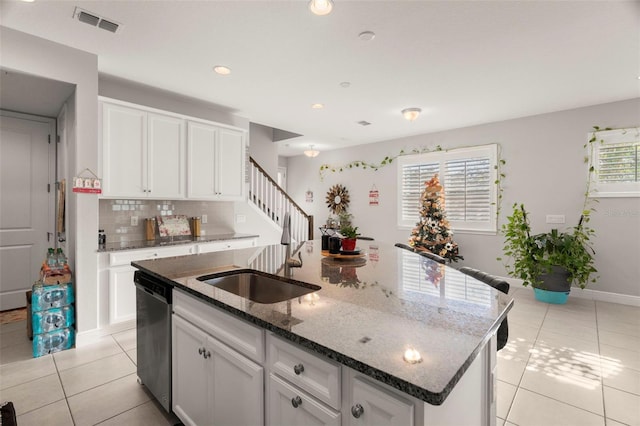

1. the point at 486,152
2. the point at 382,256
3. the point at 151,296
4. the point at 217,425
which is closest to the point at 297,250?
the point at 382,256

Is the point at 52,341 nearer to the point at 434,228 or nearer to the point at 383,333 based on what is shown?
the point at 383,333

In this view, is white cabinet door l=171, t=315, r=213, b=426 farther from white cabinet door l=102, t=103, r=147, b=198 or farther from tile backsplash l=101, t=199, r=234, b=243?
tile backsplash l=101, t=199, r=234, b=243

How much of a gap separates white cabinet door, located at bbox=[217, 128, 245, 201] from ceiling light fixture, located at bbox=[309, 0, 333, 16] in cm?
248

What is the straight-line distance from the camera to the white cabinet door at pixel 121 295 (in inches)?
123

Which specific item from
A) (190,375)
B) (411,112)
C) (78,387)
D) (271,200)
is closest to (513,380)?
(190,375)

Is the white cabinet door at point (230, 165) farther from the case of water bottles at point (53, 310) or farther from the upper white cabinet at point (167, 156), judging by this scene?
the case of water bottles at point (53, 310)

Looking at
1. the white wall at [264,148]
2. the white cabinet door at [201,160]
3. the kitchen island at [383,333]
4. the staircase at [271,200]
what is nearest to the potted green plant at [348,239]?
the kitchen island at [383,333]

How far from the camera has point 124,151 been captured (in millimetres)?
A: 3402

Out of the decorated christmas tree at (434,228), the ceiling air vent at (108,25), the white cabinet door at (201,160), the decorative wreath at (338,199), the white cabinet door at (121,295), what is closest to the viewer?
the ceiling air vent at (108,25)

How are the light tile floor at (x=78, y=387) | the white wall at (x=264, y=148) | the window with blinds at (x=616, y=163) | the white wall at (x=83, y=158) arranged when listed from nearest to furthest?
the light tile floor at (x=78, y=387) < the white wall at (x=83, y=158) < the window with blinds at (x=616, y=163) < the white wall at (x=264, y=148)

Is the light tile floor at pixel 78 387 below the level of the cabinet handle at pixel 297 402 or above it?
below

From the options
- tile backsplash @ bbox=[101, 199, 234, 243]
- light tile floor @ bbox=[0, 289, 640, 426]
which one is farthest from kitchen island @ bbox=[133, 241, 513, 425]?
tile backsplash @ bbox=[101, 199, 234, 243]

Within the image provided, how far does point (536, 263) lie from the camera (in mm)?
4410

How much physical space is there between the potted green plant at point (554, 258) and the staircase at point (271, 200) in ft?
12.0
